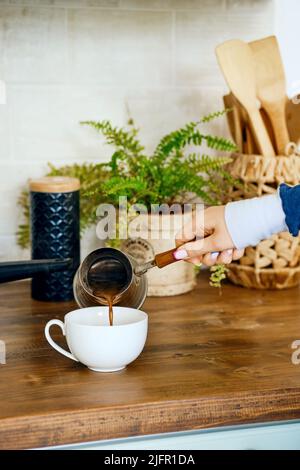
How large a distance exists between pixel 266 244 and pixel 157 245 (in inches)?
9.0

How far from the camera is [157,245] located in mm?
1483

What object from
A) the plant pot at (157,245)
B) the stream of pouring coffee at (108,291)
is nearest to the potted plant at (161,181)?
the plant pot at (157,245)

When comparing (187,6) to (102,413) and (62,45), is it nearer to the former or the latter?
(62,45)

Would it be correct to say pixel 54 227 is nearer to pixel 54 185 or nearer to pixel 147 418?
pixel 54 185

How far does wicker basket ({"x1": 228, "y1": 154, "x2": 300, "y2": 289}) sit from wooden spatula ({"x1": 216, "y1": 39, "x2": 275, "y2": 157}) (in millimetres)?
38

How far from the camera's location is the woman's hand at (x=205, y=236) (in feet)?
3.84

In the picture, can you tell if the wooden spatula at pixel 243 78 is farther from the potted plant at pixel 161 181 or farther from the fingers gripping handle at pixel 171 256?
the fingers gripping handle at pixel 171 256

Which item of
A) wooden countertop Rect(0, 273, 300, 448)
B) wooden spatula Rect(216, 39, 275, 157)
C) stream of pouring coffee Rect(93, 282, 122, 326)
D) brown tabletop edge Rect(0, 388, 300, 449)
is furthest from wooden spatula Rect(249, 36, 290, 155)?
brown tabletop edge Rect(0, 388, 300, 449)

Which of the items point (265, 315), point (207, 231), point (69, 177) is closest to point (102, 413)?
point (207, 231)

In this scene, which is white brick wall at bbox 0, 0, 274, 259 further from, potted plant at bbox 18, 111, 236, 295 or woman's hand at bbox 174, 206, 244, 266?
woman's hand at bbox 174, 206, 244, 266

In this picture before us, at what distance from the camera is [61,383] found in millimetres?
1062

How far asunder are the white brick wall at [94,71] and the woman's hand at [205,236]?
54 centimetres

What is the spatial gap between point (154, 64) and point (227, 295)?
1.81 feet

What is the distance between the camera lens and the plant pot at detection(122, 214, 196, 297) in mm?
1468
